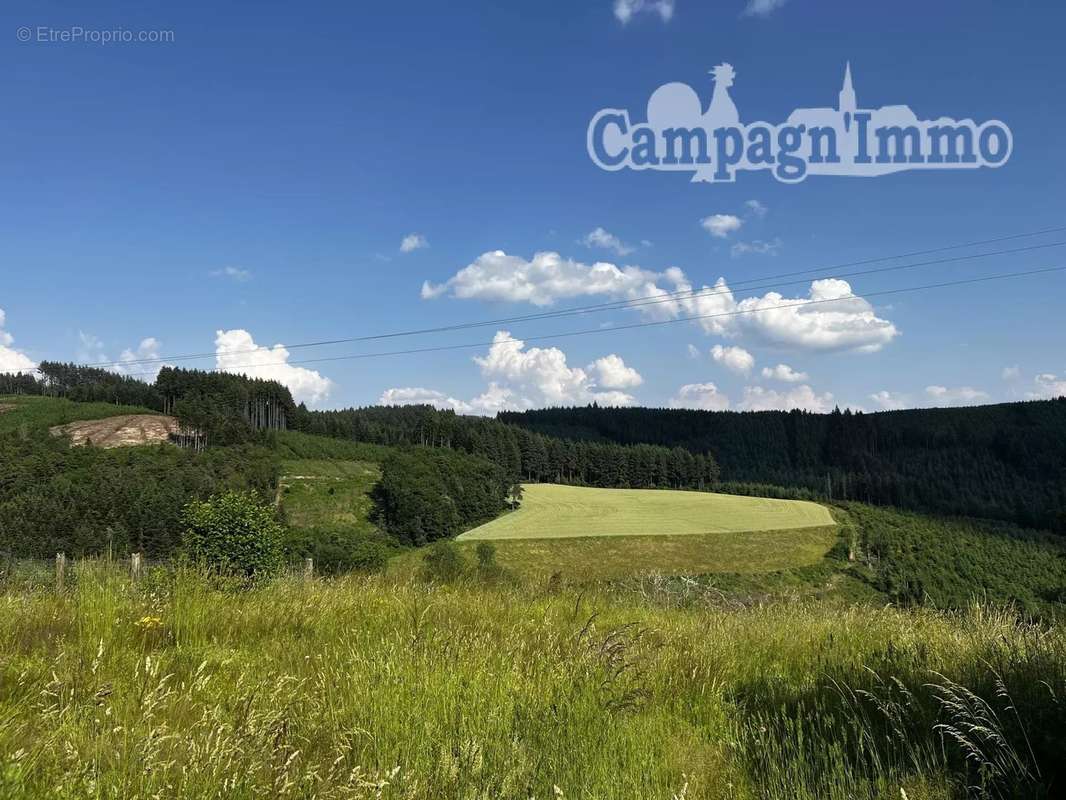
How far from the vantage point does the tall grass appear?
2729 mm

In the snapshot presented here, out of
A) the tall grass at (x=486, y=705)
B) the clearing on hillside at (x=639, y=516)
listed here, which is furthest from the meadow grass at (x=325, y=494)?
the tall grass at (x=486, y=705)

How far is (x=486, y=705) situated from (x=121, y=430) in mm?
193569

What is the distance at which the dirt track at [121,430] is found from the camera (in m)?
152

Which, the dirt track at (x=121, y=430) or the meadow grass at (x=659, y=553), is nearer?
the meadow grass at (x=659, y=553)

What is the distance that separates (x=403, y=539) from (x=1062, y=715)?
11993 cm

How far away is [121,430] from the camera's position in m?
159

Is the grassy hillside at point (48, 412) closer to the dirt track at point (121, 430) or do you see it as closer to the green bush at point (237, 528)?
the dirt track at point (121, 430)

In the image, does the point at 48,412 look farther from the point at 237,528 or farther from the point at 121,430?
the point at 237,528

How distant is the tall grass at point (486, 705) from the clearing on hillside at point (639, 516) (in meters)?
90.5

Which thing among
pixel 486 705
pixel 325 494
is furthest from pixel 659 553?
pixel 486 705

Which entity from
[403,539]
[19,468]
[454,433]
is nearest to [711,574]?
[403,539]

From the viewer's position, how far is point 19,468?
4909 inches

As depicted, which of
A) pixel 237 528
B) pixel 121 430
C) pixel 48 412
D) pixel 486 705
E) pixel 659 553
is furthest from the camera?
pixel 48 412

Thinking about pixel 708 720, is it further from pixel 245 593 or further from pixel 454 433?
pixel 454 433
